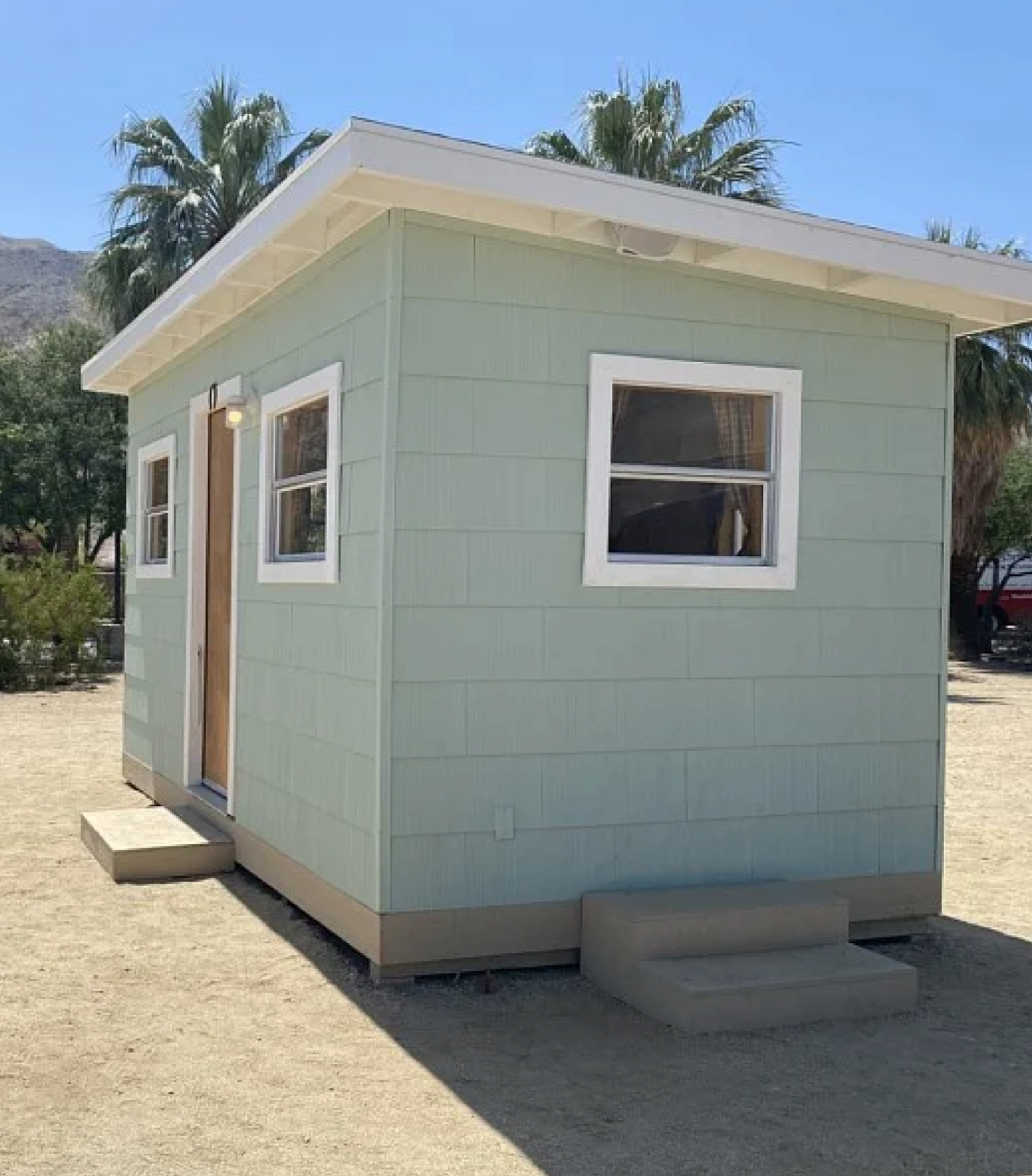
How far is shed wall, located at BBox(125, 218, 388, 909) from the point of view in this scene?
16.5 feet

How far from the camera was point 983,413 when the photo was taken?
1852cm

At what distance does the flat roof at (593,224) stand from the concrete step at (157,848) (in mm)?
2777

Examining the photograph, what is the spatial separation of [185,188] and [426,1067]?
17158 millimetres

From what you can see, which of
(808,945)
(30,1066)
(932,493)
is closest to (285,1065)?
(30,1066)

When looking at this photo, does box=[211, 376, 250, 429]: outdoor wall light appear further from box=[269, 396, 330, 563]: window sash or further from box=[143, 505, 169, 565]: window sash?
box=[143, 505, 169, 565]: window sash

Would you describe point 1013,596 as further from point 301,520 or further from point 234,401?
point 301,520

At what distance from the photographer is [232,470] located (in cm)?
714

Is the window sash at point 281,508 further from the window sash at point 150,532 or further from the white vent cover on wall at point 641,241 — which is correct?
the window sash at point 150,532

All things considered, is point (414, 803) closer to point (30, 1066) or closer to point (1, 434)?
point (30, 1066)

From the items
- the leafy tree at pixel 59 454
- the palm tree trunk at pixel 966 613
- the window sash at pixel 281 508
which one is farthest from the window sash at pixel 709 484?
the leafy tree at pixel 59 454

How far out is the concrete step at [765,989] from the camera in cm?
447

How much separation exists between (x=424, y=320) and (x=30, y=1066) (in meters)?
2.85

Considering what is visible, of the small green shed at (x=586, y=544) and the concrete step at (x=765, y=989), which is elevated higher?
the small green shed at (x=586, y=544)

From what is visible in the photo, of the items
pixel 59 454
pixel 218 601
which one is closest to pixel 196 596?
pixel 218 601
